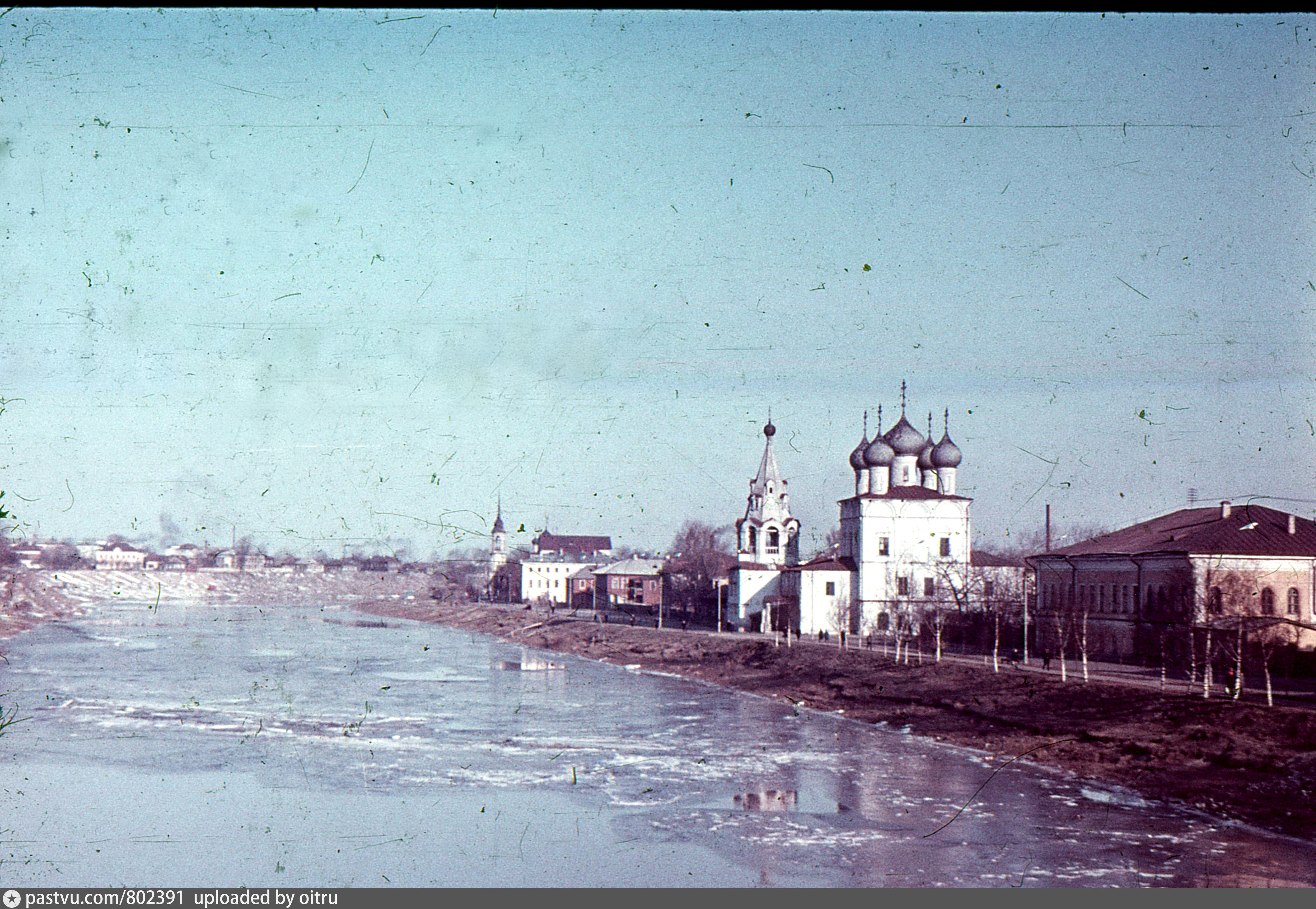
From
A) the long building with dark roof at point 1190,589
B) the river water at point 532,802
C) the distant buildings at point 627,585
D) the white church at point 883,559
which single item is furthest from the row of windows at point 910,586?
the distant buildings at point 627,585

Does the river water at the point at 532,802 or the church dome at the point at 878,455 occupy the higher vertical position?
the church dome at the point at 878,455

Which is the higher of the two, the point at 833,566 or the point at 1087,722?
the point at 833,566

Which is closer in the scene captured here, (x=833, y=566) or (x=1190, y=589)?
(x=1190, y=589)

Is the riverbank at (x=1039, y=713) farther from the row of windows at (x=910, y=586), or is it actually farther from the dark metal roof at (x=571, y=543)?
the dark metal roof at (x=571, y=543)

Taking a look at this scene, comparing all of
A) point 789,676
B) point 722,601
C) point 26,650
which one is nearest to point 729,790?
point 789,676

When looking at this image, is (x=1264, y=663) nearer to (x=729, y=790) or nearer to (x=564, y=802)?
(x=729, y=790)

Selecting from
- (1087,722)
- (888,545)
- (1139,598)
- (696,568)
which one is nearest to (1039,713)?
(1087,722)

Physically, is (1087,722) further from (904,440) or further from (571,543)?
(571,543)

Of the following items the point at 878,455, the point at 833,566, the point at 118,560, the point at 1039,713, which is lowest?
the point at 1039,713
